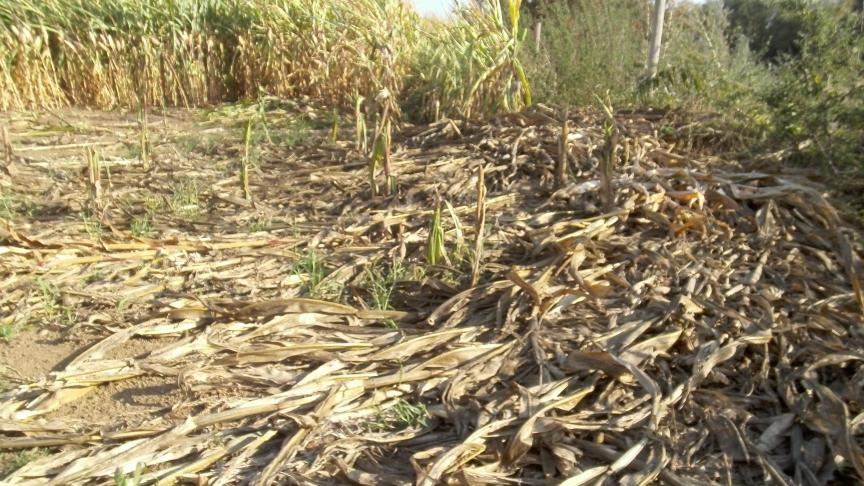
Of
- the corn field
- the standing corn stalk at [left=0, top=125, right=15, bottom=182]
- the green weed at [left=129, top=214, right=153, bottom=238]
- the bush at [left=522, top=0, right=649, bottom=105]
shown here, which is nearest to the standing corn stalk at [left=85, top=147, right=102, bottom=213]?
the green weed at [left=129, top=214, right=153, bottom=238]

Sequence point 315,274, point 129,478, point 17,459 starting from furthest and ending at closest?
point 315,274
point 17,459
point 129,478

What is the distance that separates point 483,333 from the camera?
3.28 m

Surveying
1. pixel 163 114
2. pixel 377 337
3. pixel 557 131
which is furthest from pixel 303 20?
pixel 377 337

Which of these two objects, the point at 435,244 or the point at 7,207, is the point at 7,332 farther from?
the point at 435,244

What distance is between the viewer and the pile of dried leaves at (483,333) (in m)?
2.67

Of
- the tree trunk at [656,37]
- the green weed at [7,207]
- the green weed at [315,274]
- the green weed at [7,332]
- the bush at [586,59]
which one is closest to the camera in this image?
the green weed at [7,332]

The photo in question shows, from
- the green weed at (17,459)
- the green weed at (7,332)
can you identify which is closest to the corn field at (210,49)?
the green weed at (7,332)

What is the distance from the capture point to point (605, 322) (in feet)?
10.8

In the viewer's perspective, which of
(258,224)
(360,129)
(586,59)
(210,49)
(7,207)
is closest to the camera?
(258,224)

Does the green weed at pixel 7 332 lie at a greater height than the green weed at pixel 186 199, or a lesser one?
lesser

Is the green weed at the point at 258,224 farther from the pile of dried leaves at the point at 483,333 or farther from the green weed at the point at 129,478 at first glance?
the green weed at the point at 129,478

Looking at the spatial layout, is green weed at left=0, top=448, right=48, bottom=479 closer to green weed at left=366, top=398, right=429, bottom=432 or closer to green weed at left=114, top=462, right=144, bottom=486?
green weed at left=114, top=462, right=144, bottom=486

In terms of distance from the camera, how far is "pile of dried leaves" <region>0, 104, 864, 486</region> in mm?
2668

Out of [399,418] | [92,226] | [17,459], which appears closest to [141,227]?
[92,226]
